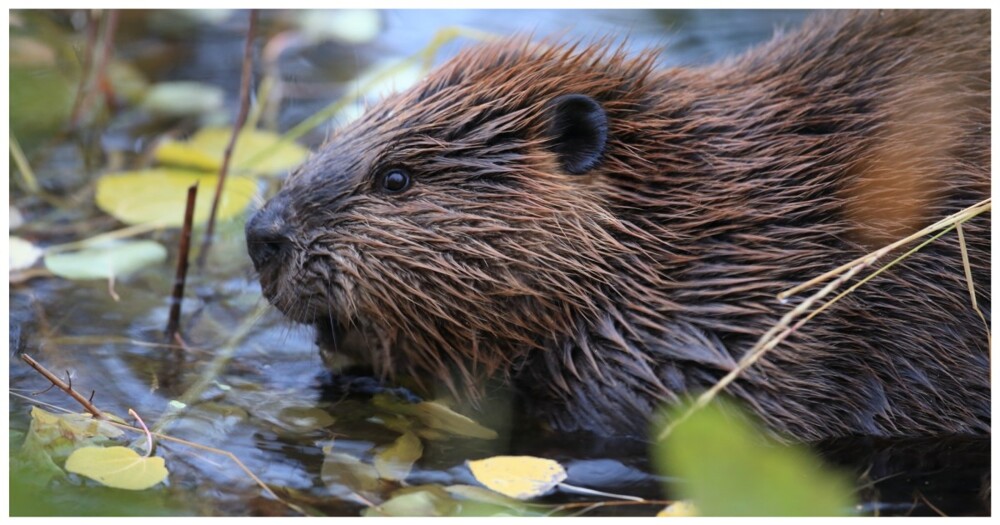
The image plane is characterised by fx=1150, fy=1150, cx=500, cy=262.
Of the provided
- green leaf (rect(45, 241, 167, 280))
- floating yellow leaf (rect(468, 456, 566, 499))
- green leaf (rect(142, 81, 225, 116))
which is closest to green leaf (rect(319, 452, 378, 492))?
floating yellow leaf (rect(468, 456, 566, 499))

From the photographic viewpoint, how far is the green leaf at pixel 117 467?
2.70 m

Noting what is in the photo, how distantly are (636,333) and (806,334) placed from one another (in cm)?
44

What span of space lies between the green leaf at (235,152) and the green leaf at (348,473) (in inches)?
A: 83.2

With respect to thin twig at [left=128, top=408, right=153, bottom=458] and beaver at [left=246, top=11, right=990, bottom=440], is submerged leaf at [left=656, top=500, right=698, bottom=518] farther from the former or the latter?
thin twig at [left=128, top=408, right=153, bottom=458]

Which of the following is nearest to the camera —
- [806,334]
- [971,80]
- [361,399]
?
[806,334]

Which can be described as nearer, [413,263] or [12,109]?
[413,263]

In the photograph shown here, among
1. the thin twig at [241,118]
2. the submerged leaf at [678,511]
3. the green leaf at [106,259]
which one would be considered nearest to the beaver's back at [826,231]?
the submerged leaf at [678,511]

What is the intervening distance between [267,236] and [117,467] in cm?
75

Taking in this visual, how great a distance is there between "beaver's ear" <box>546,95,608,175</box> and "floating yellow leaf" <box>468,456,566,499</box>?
803 millimetres

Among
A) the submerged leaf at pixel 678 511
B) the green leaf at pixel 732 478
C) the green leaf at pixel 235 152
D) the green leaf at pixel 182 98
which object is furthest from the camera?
the green leaf at pixel 182 98

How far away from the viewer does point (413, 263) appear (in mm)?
3094

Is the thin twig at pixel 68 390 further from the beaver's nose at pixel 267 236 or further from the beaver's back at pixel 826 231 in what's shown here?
the beaver's back at pixel 826 231
